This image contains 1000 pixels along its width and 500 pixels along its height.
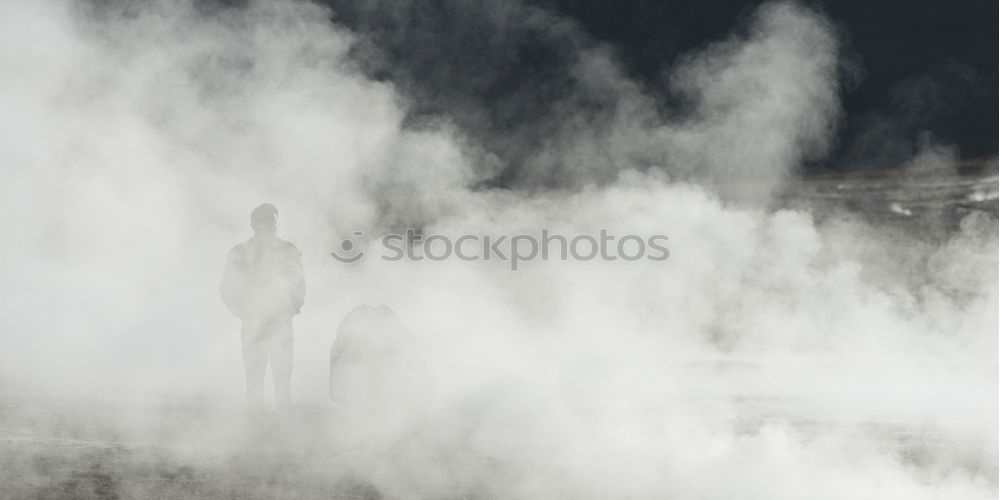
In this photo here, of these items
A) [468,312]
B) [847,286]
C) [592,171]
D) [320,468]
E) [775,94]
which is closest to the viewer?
[320,468]

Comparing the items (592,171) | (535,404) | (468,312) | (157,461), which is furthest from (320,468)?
(592,171)

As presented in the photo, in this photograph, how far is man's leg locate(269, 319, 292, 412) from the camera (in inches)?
197

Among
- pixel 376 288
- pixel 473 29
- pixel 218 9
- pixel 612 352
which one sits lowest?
pixel 612 352

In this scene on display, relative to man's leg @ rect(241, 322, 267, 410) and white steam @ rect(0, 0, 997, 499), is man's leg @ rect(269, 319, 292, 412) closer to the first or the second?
man's leg @ rect(241, 322, 267, 410)

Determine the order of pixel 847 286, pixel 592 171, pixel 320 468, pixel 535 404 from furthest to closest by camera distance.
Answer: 1. pixel 592 171
2. pixel 847 286
3. pixel 535 404
4. pixel 320 468

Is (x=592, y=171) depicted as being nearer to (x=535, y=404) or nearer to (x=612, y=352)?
(x=612, y=352)

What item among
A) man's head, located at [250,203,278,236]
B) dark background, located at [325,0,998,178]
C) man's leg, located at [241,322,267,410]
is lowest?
man's leg, located at [241,322,267,410]

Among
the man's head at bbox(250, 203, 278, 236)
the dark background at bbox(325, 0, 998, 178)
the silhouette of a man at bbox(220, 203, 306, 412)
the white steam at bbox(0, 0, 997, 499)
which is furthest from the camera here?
the dark background at bbox(325, 0, 998, 178)

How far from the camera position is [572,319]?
6.28m

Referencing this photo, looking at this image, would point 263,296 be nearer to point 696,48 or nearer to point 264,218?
point 264,218

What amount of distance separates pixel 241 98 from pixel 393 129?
3.75 ft

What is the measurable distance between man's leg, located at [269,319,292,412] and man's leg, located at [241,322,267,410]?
0.20 ft

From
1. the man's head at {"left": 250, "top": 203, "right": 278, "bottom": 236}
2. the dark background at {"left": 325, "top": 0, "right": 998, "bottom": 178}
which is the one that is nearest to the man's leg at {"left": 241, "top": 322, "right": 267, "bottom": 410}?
the man's head at {"left": 250, "top": 203, "right": 278, "bottom": 236}

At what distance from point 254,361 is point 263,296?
1.17ft
